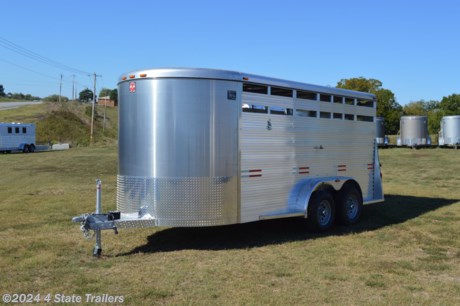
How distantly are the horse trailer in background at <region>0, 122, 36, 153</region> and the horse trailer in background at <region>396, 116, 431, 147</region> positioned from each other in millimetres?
32736

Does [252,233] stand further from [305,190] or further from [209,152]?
[209,152]

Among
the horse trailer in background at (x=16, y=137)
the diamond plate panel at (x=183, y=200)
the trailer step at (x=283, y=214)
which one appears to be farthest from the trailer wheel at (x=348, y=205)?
the horse trailer in background at (x=16, y=137)

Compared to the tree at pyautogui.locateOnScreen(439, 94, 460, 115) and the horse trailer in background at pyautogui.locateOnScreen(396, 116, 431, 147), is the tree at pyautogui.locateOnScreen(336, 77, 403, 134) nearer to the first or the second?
the tree at pyautogui.locateOnScreen(439, 94, 460, 115)

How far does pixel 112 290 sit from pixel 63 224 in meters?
Result: 4.80

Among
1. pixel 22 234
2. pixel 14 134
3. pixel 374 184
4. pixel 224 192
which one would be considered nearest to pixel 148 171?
pixel 224 192

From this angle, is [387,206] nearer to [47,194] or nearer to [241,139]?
[241,139]

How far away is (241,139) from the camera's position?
7.96 metres

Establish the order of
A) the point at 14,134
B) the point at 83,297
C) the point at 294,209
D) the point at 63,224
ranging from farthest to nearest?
the point at 14,134 → the point at 63,224 → the point at 294,209 → the point at 83,297

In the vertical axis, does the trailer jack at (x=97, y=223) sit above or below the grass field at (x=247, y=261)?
above

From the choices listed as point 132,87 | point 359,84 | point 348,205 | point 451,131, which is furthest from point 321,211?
point 359,84

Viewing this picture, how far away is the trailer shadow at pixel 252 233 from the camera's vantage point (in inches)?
324

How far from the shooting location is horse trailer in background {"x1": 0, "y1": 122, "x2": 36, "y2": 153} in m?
41.3

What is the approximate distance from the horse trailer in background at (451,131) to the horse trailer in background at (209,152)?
33.2 m

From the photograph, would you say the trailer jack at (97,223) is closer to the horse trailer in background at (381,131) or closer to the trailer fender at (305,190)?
the trailer fender at (305,190)
